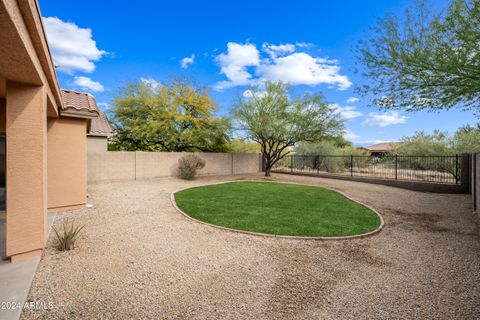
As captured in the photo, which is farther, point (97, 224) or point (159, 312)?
point (97, 224)

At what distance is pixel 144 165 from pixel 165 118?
14.2ft

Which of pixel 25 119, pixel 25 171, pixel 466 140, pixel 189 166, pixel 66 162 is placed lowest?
pixel 189 166

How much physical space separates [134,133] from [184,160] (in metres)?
5.23

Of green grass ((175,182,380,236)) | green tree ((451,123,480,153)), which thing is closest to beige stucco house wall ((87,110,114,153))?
green grass ((175,182,380,236))

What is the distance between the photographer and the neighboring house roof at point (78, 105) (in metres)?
6.36

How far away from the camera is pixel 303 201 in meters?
8.58

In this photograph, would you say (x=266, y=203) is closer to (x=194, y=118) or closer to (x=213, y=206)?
(x=213, y=206)

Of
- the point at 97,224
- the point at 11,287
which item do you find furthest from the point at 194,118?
the point at 11,287

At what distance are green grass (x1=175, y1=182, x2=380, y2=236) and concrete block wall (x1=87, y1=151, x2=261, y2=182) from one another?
550 cm

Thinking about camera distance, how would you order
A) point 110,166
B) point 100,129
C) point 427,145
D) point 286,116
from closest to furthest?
point 110,166 → point 100,129 → point 286,116 → point 427,145

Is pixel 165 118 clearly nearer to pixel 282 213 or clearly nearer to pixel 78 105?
pixel 78 105

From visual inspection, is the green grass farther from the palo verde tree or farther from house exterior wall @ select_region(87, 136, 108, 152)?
house exterior wall @ select_region(87, 136, 108, 152)

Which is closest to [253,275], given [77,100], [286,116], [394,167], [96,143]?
[77,100]

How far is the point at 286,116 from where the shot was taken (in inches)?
601
